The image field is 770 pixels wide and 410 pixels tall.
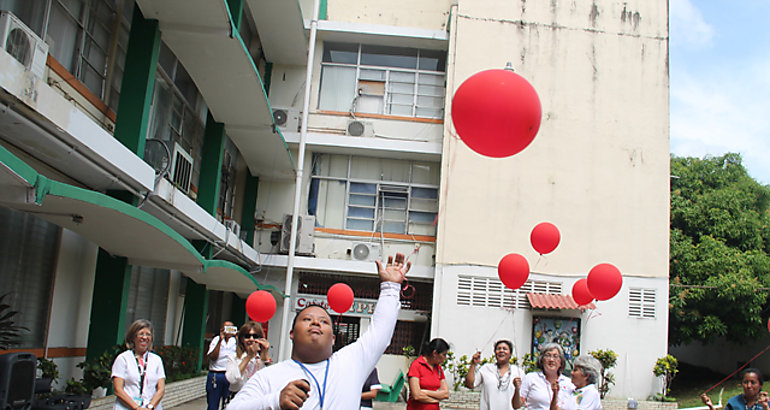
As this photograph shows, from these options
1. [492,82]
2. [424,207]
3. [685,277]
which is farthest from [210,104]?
[685,277]

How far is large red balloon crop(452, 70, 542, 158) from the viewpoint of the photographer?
4441 millimetres

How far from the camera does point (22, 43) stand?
630cm

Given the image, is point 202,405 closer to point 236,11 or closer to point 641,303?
point 236,11

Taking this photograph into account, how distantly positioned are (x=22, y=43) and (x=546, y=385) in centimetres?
551

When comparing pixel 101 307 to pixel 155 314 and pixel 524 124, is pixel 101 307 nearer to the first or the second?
pixel 155 314

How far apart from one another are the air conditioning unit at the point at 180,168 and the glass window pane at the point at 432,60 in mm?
8077

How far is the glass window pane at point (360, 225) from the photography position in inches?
675

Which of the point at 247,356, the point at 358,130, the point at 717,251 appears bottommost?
the point at 247,356

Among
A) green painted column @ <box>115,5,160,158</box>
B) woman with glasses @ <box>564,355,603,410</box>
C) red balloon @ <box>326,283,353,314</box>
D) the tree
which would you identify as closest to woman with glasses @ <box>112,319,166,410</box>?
woman with glasses @ <box>564,355,603,410</box>

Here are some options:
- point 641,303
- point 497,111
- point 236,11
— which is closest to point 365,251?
point 641,303

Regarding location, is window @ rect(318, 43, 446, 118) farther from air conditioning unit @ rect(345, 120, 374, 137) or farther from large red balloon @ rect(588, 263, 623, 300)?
large red balloon @ rect(588, 263, 623, 300)

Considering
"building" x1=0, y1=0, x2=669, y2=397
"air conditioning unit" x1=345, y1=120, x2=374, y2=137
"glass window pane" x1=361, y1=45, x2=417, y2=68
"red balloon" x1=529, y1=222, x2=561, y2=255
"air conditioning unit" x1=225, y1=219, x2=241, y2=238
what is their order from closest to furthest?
"red balloon" x1=529, y1=222, x2=561, y2=255, "air conditioning unit" x1=225, y1=219, x2=241, y2=238, "building" x1=0, y1=0, x2=669, y2=397, "air conditioning unit" x1=345, y1=120, x2=374, y2=137, "glass window pane" x1=361, y1=45, x2=417, y2=68

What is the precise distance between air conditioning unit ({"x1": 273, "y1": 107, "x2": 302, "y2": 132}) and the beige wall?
368 centimetres

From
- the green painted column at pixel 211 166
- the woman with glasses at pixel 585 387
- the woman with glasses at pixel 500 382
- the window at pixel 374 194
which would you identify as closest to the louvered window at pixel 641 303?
the window at pixel 374 194
